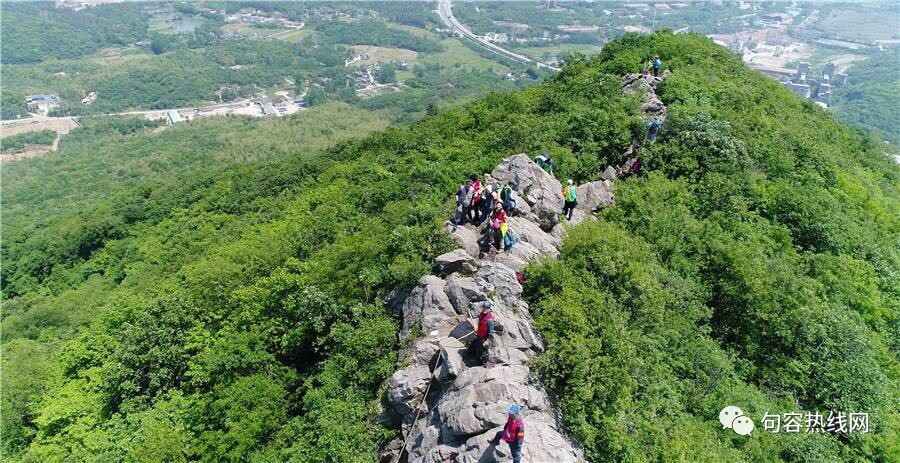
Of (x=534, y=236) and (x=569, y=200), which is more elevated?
(x=569, y=200)

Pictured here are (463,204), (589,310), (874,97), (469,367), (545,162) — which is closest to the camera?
(469,367)

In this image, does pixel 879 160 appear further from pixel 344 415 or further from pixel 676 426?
pixel 344 415

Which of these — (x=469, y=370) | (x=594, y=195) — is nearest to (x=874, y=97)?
(x=594, y=195)

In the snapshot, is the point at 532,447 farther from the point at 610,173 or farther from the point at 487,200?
the point at 610,173

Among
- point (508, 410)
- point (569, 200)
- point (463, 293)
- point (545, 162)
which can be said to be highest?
point (545, 162)

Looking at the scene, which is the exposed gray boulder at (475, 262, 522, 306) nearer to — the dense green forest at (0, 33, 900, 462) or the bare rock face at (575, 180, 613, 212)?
the dense green forest at (0, 33, 900, 462)

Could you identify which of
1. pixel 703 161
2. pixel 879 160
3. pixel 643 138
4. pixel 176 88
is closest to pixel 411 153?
pixel 643 138

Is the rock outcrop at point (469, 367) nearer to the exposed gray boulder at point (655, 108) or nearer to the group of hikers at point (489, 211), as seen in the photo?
the group of hikers at point (489, 211)

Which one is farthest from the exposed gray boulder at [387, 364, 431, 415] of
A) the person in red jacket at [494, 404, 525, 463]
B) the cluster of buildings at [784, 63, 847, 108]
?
the cluster of buildings at [784, 63, 847, 108]
